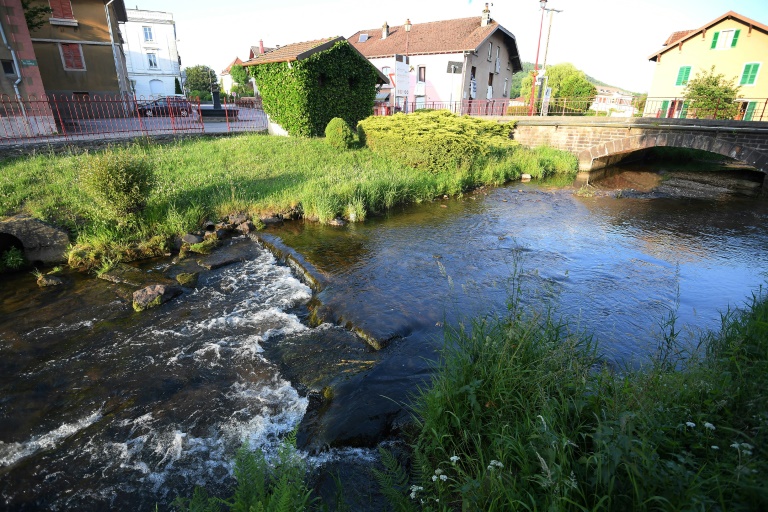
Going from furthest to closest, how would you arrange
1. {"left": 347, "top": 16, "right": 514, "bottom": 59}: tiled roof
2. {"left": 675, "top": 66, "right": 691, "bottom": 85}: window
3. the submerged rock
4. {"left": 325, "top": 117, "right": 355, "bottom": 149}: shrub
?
{"left": 347, "top": 16, "right": 514, "bottom": 59}: tiled roof
{"left": 675, "top": 66, "right": 691, "bottom": 85}: window
{"left": 325, "top": 117, "right": 355, "bottom": 149}: shrub
the submerged rock

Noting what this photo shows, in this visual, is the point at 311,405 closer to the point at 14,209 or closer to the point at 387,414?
the point at 387,414

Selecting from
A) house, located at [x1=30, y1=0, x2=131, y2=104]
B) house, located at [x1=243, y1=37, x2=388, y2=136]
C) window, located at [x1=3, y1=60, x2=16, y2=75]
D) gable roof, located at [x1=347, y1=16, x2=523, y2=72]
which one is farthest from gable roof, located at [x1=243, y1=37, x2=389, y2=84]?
gable roof, located at [x1=347, y1=16, x2=523, y2=72]

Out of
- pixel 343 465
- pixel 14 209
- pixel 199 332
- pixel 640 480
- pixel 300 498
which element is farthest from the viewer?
pixel 14 209

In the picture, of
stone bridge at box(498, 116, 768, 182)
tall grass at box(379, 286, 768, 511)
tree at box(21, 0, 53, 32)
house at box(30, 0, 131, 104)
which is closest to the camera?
tall grass at box(379, 286, 768, 511)

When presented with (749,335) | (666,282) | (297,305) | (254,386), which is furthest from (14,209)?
(666,282)

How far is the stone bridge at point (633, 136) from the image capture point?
14625 mm

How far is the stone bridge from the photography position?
1462cm

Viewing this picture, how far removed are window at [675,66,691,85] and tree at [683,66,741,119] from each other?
12.5 ft

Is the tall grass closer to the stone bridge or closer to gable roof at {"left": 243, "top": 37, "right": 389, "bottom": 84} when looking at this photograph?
the stone bridge

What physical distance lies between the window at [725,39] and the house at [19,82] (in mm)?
40881

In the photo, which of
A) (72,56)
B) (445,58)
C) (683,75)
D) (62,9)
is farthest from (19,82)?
(683,75)

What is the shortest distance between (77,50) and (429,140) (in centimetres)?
2170

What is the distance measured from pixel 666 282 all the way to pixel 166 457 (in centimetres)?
830

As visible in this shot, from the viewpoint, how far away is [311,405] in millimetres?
4488
